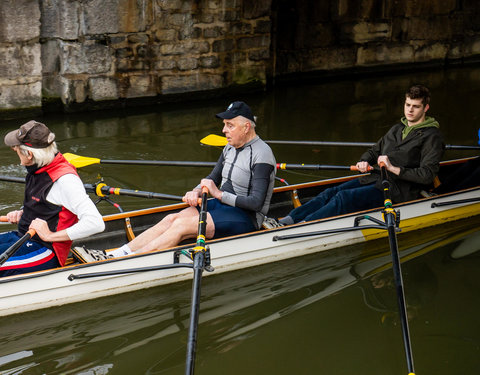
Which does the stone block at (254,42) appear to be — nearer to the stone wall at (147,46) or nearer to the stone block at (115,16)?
the stone wall at (147,46)

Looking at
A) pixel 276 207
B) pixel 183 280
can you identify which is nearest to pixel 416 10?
pixel 276 207

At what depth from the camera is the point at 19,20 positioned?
8.27 metres

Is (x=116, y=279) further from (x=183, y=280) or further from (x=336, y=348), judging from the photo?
(x=336, y=348)

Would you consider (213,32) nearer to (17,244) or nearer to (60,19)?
(60,19)

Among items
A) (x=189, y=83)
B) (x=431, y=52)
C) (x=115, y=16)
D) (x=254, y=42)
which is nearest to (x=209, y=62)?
(x=189, y=83)

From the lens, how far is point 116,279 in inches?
180

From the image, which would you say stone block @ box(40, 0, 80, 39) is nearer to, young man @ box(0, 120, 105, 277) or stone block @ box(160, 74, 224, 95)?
stone block @ box(160, 74, 224, 95)

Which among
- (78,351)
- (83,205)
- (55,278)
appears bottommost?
(78,351)

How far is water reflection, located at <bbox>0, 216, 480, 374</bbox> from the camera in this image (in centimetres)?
396

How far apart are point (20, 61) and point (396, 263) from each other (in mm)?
6132

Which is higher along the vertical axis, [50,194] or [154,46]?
[154,46]

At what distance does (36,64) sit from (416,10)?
779cm

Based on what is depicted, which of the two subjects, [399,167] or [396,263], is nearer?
[396,263]

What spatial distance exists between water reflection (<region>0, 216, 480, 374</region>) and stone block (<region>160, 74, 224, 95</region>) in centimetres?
511
